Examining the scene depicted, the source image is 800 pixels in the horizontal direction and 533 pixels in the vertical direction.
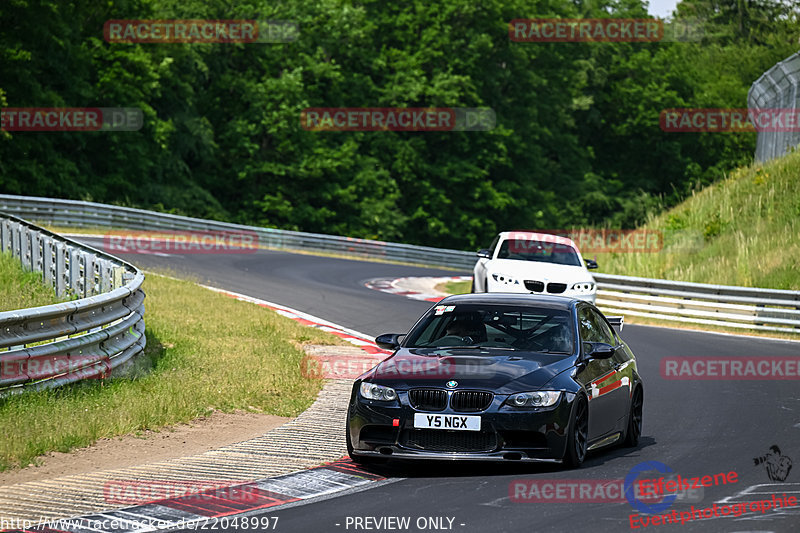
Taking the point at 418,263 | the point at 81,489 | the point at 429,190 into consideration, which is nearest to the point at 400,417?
the point at 81,489

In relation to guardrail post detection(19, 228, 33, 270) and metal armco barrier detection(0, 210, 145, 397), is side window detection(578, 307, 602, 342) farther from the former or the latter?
guardrail post detection(19, 228, 33, 270)

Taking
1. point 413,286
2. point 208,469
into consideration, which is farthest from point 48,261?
point 413,286

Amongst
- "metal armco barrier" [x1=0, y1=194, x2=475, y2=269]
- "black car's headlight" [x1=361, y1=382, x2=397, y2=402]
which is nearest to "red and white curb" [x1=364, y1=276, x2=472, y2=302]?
"metal armco barrier" [x1=0, y1=194, x2=475, y2=269]

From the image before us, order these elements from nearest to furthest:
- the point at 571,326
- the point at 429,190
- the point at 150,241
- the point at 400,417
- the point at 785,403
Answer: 1. the point at 400,417
2. the point at 571,326
3. the point at 785,403
4. the point at 150,241
5. the point at 429,190

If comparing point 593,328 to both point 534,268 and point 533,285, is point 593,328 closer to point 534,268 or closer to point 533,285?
point 533,285

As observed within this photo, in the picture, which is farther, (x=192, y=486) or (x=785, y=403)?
(x=785, y=403)

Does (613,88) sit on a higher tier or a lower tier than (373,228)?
higher

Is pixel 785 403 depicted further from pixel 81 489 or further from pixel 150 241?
pixel 150 241

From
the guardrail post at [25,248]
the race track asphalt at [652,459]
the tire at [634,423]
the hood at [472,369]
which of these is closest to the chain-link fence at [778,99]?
the race track asphalt at [652,459]

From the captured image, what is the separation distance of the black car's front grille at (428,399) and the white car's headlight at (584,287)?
12.3 m

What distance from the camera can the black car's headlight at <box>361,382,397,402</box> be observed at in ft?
29.2

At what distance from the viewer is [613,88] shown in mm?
74812

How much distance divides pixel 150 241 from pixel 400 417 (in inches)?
1115

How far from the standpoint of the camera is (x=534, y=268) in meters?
20.9
